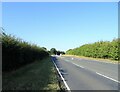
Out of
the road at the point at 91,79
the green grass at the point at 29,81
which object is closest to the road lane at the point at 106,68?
the road at the point at 91,79

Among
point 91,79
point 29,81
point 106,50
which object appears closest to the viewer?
point 29,81

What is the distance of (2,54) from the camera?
19375mm

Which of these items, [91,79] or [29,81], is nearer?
[29,81]

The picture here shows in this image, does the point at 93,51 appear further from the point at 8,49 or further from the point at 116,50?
the point at 8,49

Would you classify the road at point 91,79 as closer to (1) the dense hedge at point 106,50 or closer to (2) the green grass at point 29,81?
(2) the green grass at point 29,81

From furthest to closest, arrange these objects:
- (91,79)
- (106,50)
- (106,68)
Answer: (106,50), (106,68), (91,79)

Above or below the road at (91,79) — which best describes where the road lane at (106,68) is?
above

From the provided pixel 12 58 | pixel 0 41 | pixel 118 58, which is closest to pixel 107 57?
pixel 118 58

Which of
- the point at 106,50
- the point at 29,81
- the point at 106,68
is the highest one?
the point at 106,50

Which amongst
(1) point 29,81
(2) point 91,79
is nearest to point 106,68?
(2) point 91,79

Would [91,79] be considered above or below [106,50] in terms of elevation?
below

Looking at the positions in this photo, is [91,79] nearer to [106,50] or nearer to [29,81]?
[29,81]

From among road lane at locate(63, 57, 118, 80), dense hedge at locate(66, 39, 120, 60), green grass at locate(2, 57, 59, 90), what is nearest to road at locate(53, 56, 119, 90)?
road lane at locate(63, 57, 118, 80)

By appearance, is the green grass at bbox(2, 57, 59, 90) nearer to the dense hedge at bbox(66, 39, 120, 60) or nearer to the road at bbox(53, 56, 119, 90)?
the road at bbox(53, 56, 119, 90)
